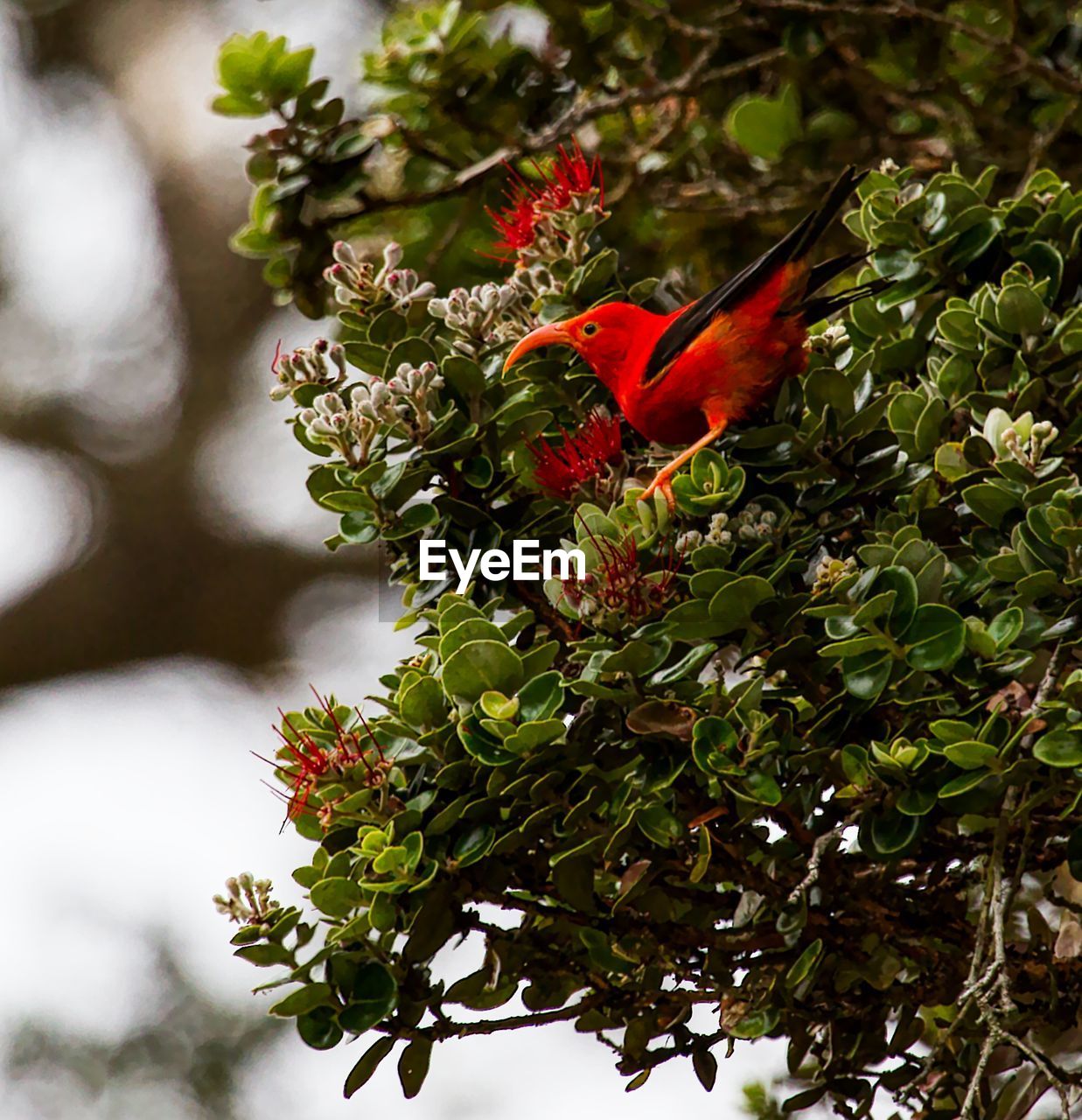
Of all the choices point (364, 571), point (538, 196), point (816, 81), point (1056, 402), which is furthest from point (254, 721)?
point (1056, 402)

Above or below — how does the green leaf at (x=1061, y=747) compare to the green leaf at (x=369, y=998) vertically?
above

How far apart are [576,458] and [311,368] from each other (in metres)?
0.15

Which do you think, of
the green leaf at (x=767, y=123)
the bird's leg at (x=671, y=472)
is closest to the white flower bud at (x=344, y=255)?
the bird's leg at (x=671, y=472)

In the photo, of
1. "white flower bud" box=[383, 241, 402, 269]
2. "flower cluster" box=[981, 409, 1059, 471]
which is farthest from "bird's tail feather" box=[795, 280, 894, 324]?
"white flower bud" box=[383, 241, 402, 269]

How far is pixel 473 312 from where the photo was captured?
744 mm

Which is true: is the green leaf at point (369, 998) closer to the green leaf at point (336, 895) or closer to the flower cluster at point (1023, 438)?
the green leaf at point (336, 895)

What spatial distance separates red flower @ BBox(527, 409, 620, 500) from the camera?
722 mm

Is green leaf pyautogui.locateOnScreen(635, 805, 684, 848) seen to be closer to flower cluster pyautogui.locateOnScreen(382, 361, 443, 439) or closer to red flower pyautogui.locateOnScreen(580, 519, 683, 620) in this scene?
red flower pyautogui.locateOnScreen(580, 519, 683, 620)

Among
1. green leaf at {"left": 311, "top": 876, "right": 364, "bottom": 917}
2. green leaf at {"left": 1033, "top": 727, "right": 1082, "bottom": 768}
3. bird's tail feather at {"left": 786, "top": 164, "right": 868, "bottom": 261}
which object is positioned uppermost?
bird's tail feather at {"left": 786, "top": 164, "right": 868, "bottom": 261}

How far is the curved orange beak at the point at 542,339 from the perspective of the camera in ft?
2.46

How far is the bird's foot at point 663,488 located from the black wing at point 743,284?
0.21 ft

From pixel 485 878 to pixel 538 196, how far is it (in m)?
0.42

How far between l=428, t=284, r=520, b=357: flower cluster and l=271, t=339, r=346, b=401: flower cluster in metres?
0.06

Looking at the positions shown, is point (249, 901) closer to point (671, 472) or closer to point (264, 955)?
point (264, 955)
